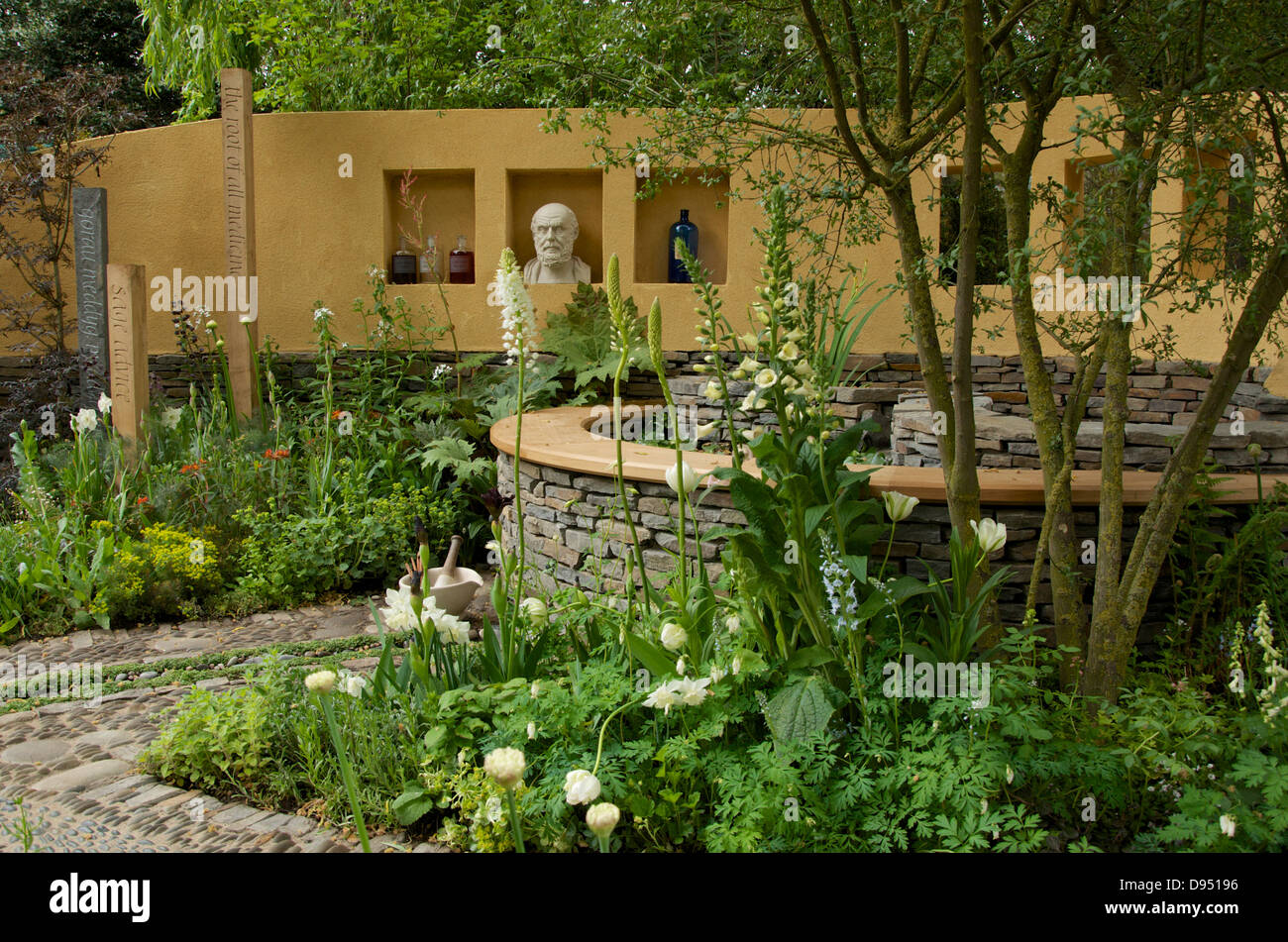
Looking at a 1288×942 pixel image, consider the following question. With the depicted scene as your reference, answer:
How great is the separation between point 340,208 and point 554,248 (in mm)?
1557

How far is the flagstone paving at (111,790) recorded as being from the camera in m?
2.32

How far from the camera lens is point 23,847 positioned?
2213 millimetres

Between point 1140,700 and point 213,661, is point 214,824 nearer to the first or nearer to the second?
point 213,661

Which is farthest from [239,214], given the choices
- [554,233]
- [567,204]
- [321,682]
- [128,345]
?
[321,682]

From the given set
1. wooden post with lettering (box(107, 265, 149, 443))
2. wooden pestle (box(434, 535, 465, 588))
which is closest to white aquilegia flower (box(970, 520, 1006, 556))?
wooden pestle (box(434, 535, 465, 588))

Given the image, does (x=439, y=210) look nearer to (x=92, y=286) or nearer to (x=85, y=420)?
(x=92, y=286)

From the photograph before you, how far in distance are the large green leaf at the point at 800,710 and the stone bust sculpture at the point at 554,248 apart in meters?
4.92

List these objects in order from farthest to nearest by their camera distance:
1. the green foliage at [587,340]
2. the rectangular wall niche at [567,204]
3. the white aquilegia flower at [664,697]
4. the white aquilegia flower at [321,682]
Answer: the rectangular wall niche at [567,204] → the green foliage at [587,340] → the white aquilegia flower at [664,697] → the white aquilegia flower at [321,682]

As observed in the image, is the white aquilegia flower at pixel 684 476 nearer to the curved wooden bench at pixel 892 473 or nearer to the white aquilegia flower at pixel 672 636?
the curved wooden bench at pixel 892 473

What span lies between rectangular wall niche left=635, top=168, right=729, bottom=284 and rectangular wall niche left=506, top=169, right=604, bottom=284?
318 mm

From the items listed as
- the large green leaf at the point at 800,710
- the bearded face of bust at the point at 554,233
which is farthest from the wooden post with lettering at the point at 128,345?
the large green leaf at the point at 800,710

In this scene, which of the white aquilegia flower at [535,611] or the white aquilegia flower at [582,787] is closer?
the white aquilegia flower at [582,787]

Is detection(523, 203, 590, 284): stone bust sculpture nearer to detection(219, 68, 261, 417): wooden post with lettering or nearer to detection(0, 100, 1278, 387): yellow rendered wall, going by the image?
detection(0, 100, 1278, 387): yellow rendered wall

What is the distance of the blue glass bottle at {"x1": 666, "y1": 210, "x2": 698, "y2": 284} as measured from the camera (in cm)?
685
